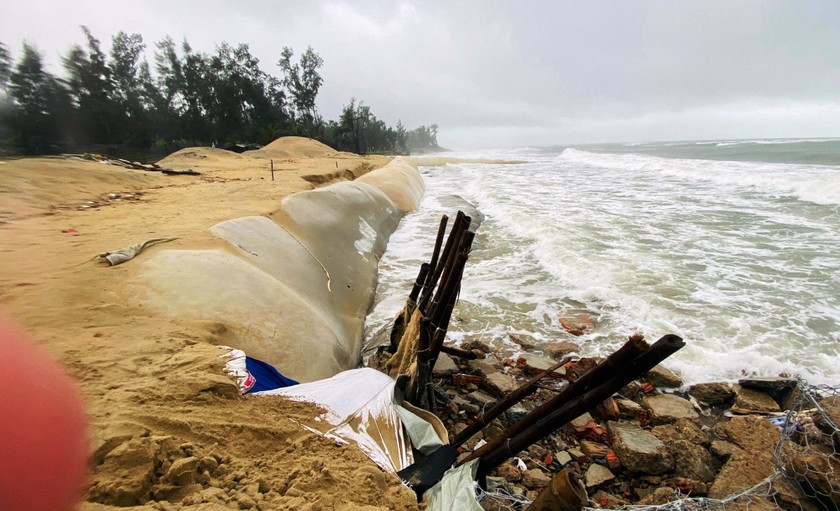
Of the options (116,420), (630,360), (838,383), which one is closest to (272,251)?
(116,420)

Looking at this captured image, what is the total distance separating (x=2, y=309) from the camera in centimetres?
293

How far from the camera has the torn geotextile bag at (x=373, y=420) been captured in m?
2.38

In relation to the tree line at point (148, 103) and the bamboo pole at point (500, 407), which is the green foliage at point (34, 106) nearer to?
the tree line at point (148, 103)

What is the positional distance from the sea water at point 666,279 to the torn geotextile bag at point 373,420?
2622 millimetres

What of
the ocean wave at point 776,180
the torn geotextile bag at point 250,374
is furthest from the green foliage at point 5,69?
the ocean wave at point 776,180

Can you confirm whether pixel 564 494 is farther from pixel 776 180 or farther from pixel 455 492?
pixel 776 180

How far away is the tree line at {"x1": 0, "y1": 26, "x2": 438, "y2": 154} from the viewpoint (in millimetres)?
23875

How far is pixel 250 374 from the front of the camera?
8.99 ft

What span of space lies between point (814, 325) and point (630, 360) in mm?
5616

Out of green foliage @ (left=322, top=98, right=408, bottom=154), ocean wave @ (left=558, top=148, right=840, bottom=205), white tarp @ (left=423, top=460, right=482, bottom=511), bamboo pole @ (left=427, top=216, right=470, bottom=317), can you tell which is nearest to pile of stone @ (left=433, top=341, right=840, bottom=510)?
white tarp @ (left=423, top=460, right=482, bottom=511)

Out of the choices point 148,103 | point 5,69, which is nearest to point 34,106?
point 5,69

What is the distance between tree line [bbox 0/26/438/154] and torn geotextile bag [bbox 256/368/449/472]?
23.6m

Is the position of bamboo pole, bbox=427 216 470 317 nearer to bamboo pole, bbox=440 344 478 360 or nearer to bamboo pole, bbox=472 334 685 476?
bamboo pole, bbox=440 344 478 360

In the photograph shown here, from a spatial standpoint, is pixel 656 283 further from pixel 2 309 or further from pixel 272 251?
pixel 2 309
